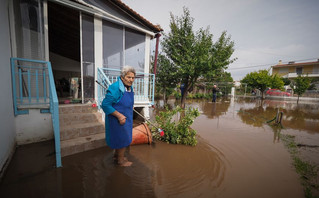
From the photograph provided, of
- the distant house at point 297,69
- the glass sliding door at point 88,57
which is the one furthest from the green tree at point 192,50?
the distant house at point 297,69

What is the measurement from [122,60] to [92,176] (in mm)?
3919

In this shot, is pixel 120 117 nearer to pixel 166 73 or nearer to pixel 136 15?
pixel 136 15

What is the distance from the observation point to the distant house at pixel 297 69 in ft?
80.6

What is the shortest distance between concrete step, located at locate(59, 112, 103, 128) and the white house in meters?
0.24

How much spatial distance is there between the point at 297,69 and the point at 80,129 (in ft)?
125

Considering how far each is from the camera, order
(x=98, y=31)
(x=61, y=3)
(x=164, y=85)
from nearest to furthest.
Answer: (x=61, y=3)
(x=98, y=31)
(x=164, y=85)

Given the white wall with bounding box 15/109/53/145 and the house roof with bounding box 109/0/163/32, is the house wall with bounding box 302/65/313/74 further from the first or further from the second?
the white wall with bounding box 15/109/53/145

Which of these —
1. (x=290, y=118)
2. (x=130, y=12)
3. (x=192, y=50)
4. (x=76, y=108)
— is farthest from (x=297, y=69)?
(x=76, y=108)

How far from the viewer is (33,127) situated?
2990mm

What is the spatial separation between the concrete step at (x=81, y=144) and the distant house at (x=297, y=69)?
34.1m

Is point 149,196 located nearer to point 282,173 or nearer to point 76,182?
point 76,182

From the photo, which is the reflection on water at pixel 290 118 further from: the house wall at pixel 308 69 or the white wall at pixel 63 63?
the house wall at pixel 308 69

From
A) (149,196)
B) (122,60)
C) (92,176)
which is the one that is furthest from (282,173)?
(122,60)

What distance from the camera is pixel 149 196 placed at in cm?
181
